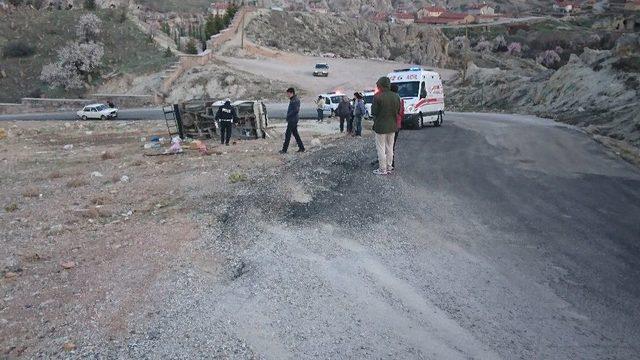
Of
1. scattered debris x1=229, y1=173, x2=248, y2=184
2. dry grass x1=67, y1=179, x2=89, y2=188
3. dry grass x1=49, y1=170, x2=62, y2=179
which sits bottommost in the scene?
dry grass x1=49, y1=170, x2=62, y2=179

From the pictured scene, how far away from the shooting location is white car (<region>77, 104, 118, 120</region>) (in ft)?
127

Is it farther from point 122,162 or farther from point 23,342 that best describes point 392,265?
point 122,162

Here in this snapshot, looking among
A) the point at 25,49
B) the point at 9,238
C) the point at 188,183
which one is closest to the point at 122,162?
the point at 188,183

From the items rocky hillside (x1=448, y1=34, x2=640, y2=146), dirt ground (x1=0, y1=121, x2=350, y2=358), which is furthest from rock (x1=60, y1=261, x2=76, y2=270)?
rocky hillside (x1=448, y1=34, x2=640, y2=146)

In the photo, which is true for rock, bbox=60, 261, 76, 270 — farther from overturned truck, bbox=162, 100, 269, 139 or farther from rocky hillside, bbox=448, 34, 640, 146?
rocky hillside, bbox=448, 34, 640, 146

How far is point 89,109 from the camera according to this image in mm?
39125

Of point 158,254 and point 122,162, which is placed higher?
point 158,254

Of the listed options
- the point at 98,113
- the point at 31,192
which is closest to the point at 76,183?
the point at 31,192

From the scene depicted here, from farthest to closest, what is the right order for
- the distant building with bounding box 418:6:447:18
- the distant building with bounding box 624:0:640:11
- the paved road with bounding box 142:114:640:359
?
1. the distant building with bounding box 418:6:447:18
2. the distant building with bounding box 624:0:640:11
3. the paved road with bounding box 142:114:640:359

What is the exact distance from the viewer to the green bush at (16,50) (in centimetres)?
5575

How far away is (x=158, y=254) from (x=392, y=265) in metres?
3.07

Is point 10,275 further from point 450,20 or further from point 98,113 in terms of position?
point 450,20

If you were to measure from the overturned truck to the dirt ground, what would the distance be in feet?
7.37

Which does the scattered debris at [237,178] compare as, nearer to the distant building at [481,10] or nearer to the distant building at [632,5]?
the distant building at [632,5]
